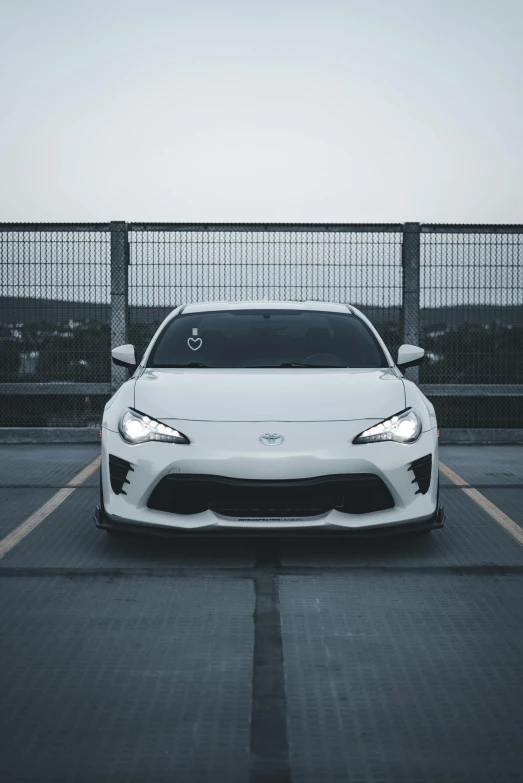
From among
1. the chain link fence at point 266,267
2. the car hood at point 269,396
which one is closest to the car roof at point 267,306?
the car hood at point 269,396

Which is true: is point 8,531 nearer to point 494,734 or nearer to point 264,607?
point 264,607

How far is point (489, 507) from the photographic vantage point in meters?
7.16

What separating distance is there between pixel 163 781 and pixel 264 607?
179 cm

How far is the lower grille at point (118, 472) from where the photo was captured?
17.6ft

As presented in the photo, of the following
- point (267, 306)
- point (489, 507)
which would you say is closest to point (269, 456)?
point (267, 306)

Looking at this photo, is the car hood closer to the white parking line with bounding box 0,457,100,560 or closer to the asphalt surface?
the asphalt surface

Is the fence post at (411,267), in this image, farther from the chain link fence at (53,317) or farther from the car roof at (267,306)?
the car roof at (267,306)

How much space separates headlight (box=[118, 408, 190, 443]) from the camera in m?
5.32

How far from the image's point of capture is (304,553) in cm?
562

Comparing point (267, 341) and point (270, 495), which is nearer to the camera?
point (270, 495)

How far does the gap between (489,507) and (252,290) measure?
4.96 m

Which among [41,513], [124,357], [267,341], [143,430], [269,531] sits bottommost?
[41,513]

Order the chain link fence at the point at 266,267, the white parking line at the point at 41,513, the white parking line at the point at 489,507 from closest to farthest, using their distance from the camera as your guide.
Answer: the white parking line at the point at 41,513
the white parking line at the point at 489,507
the chain link fence at the point at 266,267

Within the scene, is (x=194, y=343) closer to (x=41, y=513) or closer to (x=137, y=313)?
(x=41, y=513)
